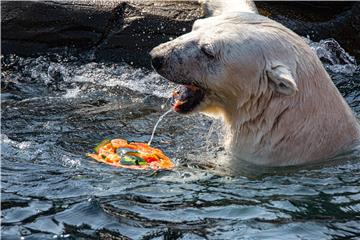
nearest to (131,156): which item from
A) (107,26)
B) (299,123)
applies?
(299,123)

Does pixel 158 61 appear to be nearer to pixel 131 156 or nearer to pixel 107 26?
pixel 131 156

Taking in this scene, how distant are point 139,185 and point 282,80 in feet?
4.11

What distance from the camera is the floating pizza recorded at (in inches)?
237

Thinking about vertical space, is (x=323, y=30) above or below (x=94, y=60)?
above

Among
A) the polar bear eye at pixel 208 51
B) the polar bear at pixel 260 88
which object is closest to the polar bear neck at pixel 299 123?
the polar bear at pixel 260 88

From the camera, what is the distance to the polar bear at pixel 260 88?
5.69 meters

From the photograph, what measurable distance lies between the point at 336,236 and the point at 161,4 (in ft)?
17.8

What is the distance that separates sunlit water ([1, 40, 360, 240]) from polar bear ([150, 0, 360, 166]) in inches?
8.4

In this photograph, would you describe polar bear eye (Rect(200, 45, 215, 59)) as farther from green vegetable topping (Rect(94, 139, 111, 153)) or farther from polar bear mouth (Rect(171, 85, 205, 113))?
green vegetable topping (Rect(94, 139, 111, 153))

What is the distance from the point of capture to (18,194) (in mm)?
5328

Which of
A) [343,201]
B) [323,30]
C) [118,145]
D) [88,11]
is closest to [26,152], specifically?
[118,145]

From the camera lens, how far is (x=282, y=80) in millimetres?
5551

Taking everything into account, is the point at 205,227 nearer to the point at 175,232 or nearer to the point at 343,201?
the point at 175,232

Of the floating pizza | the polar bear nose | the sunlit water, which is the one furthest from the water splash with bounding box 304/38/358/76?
the polar bear nose
